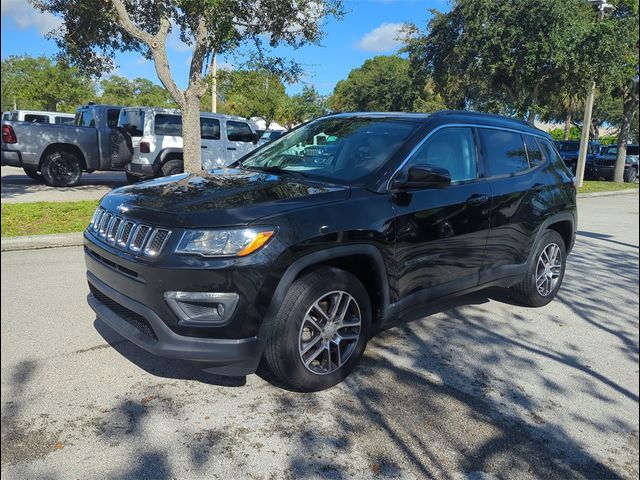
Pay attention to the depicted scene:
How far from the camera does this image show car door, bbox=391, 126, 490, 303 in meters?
3.60

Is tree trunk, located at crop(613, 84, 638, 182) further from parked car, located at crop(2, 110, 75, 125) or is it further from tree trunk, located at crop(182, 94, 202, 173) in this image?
parked car, located at crop(2, 110, 75, 125)

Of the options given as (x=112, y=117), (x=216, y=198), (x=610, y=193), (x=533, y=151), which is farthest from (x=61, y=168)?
(x=610, y=193)

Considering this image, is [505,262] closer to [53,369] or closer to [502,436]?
[502,436]

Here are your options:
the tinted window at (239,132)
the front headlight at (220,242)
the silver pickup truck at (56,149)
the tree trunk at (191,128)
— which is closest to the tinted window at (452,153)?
the front headlight at (220,242)

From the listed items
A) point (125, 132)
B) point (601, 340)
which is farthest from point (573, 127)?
point (601, 340)

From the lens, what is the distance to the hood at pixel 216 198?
287 centimetres

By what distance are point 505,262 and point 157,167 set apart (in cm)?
932

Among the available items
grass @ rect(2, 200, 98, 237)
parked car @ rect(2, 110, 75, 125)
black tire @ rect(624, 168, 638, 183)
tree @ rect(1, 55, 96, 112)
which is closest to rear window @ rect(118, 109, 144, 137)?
grass @ rect(2, 200, 98, 237)

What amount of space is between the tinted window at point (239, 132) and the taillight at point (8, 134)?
185 inches

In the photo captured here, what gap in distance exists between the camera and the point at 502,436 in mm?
2967

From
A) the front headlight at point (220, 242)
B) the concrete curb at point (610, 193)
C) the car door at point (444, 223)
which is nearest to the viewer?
the front headlight at point (220, 242)

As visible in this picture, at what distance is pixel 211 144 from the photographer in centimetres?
1305

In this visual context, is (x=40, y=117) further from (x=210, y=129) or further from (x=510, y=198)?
(x=510, y=198)

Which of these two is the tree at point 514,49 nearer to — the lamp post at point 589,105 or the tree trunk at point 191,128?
the lamp post at point 589,105
